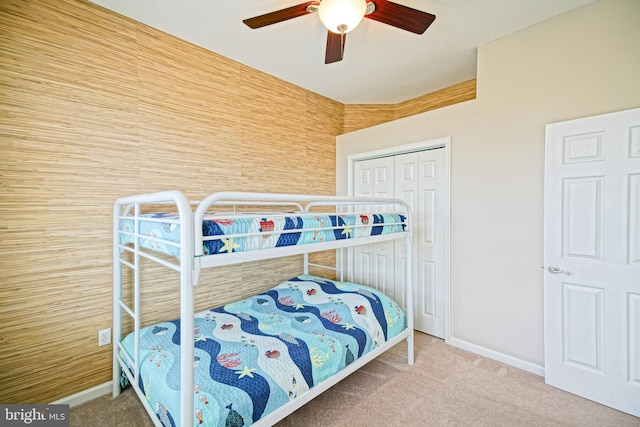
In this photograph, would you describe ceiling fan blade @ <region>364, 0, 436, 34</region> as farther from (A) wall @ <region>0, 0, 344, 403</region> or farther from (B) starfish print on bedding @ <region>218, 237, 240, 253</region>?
(A) wall @ <region>0, 0, 344, 403</region>

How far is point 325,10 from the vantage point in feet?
4.86

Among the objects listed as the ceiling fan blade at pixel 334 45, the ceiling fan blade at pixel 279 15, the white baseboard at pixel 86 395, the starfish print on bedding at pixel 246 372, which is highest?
the ceiling fan blade at pixel 279 15

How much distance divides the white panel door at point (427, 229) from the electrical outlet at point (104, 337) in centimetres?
263

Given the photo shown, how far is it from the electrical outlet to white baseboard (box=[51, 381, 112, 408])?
28 cm

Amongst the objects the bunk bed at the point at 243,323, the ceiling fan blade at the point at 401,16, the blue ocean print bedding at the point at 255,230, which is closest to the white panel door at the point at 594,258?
the bunk bed at the point at 243,323

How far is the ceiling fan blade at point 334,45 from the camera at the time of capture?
1734mm

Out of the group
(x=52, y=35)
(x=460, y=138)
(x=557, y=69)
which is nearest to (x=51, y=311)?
(x=52, y=35)

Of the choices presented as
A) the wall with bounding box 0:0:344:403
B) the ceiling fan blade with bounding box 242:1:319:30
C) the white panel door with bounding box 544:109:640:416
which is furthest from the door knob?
the wall with bounding box 0:0:344:403

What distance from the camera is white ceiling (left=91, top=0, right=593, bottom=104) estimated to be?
193cm

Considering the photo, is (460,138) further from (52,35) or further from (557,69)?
(52,35)

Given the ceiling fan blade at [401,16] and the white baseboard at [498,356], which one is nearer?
the ceiling fan blade at [401,16]

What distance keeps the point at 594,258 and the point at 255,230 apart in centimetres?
219
